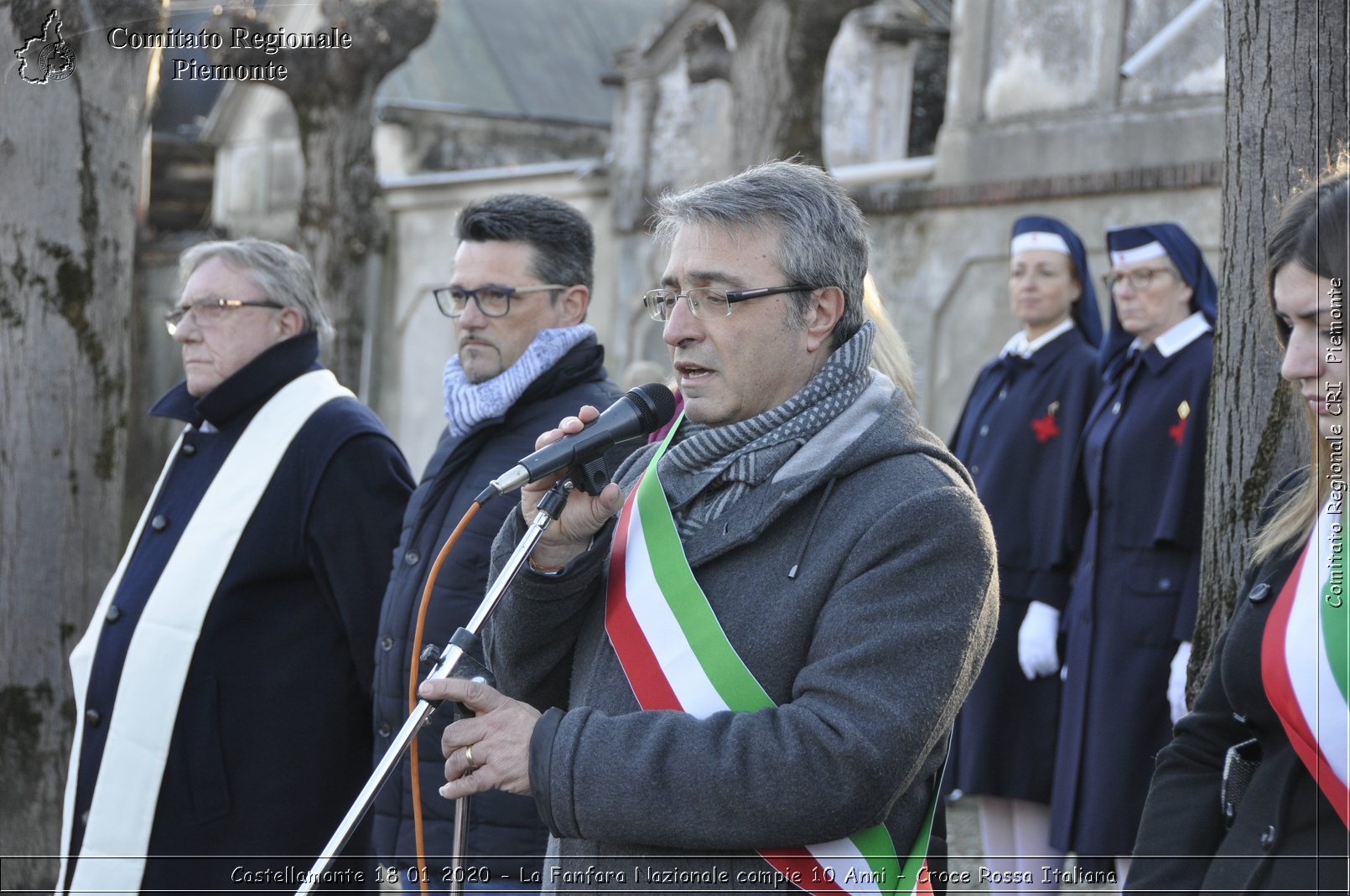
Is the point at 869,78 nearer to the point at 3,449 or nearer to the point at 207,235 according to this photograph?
the point at 207,235

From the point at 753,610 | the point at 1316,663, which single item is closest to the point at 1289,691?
the point at 1316,663

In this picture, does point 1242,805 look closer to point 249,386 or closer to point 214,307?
point 249,386

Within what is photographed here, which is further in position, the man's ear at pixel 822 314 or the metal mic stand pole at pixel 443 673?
the man's ear at pixel 822 314

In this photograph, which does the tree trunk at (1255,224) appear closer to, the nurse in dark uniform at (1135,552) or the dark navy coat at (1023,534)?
the nurse in dark uniform at (1135,552)

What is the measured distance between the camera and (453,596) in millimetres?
3488

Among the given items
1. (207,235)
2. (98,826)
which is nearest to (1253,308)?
(98,826)

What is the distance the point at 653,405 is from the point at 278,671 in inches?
66.0

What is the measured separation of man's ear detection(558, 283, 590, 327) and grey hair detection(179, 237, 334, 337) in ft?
2.79

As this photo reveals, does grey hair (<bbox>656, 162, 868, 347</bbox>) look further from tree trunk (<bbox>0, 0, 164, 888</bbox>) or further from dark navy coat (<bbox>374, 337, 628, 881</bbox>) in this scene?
tree trunk (<bbox>0, 0, 164, 888</bbox>)

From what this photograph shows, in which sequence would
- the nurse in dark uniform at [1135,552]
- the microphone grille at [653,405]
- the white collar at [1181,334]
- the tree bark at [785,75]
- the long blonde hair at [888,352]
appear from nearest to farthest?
the microphone grille at [653,405]
the long blonde hair at [888,352]
the nurse in dark uniform at [1135,552]
the white collar at [1181,334]
the tree bark at [785,75]

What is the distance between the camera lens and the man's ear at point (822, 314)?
2.57 metres

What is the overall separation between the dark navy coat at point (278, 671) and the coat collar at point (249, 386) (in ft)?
0.65

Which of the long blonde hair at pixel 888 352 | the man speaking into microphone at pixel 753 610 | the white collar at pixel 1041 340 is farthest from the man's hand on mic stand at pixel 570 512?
the white collar at pixel 1041 340

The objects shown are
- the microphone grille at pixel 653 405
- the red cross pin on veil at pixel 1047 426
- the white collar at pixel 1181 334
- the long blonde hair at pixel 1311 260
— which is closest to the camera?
the long blonde hair at pixel 1311 260
